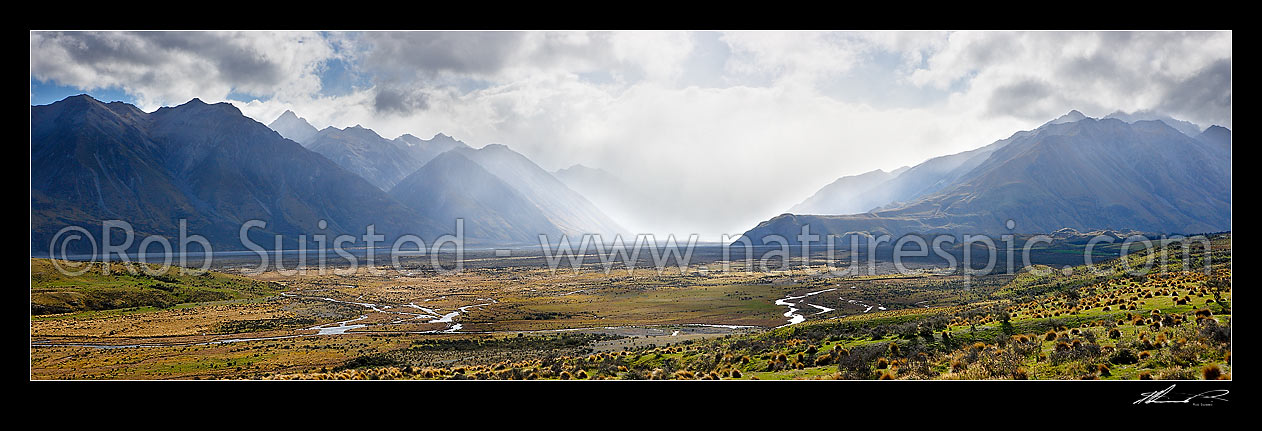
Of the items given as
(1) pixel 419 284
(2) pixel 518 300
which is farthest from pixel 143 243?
(2) pixel 518 300

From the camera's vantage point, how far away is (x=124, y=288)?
71500 millimetres

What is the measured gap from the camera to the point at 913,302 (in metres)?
60.5

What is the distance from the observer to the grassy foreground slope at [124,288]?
62.1m

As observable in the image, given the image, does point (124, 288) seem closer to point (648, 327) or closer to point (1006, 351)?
point (648, 327)

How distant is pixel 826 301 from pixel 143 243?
714 feet

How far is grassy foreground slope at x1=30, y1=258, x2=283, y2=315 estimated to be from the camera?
204ft
